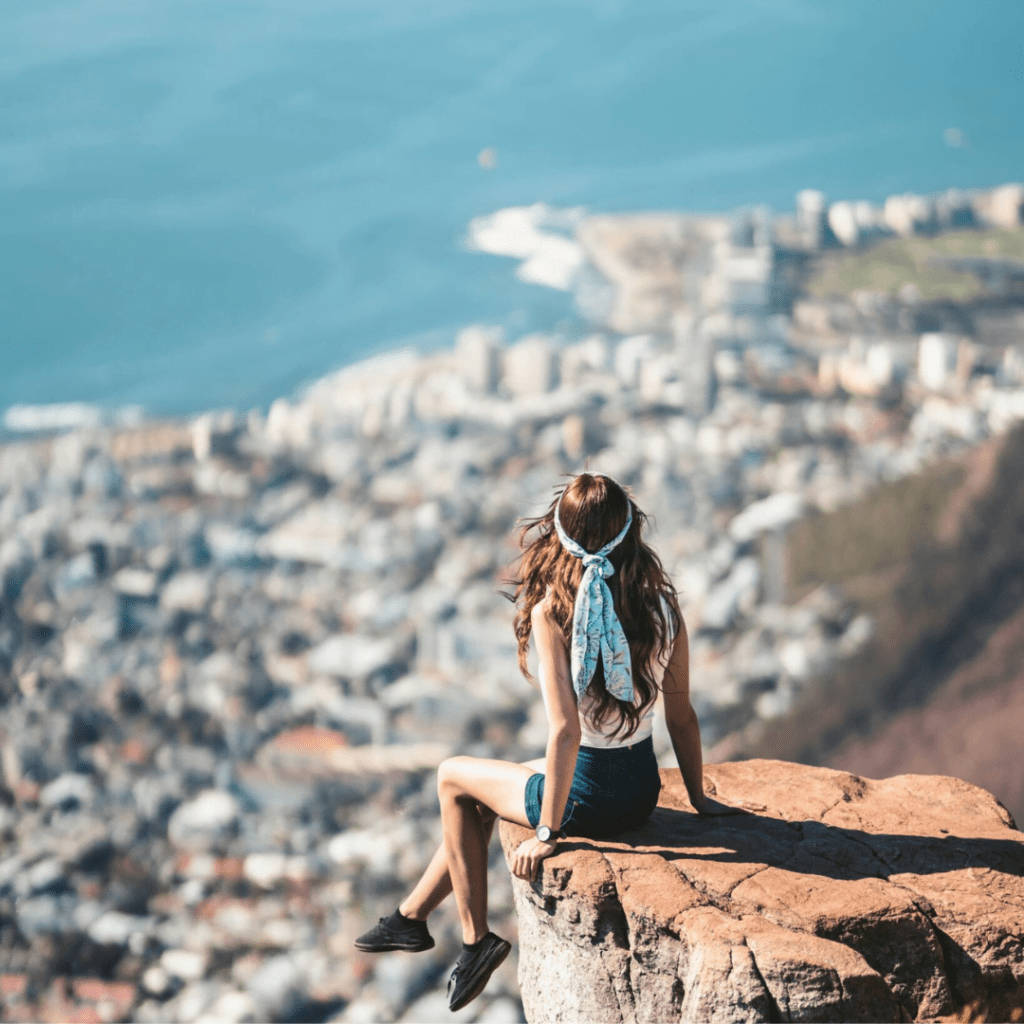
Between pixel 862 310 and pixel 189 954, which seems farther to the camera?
pixel 862 310

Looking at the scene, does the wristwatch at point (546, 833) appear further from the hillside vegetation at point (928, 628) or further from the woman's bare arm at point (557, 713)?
the hillside vegetation at point (928, 628)

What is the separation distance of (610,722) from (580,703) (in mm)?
69

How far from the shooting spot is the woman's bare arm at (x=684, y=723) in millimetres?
2064

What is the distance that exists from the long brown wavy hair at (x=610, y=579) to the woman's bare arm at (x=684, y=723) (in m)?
0.05

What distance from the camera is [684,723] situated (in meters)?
2.11

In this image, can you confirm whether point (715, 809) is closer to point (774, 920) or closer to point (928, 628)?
point (774, 920)

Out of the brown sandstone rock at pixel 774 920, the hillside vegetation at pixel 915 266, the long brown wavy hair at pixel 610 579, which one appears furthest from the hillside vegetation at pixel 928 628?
the hillside vegetation at pixel 915 266

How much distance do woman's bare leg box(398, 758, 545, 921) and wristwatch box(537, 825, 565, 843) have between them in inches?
6.2

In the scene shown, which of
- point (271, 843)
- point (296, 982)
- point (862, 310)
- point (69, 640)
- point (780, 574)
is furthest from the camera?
point (862, 310)

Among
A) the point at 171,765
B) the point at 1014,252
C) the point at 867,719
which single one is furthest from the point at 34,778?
the point at 1014,252

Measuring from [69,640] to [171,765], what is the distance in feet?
13.2

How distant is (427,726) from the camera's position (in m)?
12.4

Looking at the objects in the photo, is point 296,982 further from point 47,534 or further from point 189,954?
point 47,534

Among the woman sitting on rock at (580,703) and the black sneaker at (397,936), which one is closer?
the woman sitting on rock at (580,703)
